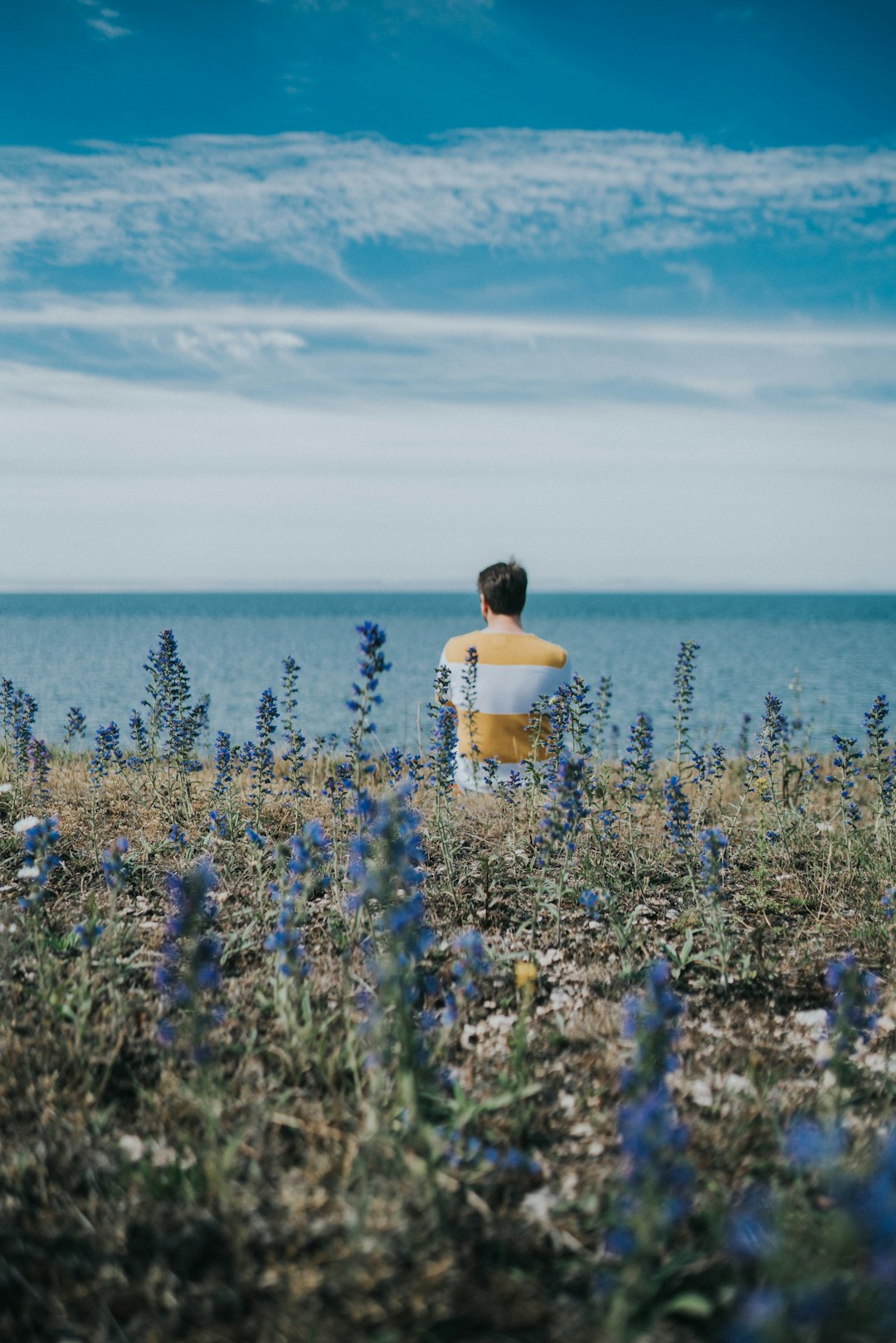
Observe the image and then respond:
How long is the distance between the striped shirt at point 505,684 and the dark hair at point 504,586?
0.27 metres

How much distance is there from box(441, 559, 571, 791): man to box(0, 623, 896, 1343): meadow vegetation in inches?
62.3

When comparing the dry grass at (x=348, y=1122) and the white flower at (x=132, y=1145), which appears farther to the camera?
the white flower at (x=132, y=1145)

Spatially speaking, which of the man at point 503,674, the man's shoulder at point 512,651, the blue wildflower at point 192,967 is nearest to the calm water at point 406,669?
the man at point 503,674

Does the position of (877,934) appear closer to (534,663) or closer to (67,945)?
(534,663)

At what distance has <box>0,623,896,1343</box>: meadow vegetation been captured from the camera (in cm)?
210

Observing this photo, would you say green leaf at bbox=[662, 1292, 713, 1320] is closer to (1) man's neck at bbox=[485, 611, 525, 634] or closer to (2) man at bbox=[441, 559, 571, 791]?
(2) man at bbox=[441, 559, 571, 791]


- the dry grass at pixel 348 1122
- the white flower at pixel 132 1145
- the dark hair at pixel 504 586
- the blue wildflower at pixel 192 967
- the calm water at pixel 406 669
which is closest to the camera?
the dry grass at pixel 348 1122

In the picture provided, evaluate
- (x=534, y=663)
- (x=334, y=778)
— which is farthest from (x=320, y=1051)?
(x=534, y=663)

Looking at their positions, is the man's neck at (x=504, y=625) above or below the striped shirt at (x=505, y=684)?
above

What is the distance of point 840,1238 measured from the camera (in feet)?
5.44

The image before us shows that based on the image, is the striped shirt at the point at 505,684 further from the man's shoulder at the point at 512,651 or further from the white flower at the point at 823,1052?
the white flower at the point at 823,1052

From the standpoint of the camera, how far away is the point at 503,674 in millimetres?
6969

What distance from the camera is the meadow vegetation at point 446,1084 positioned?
2.10m

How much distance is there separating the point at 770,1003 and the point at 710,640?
76.8m
